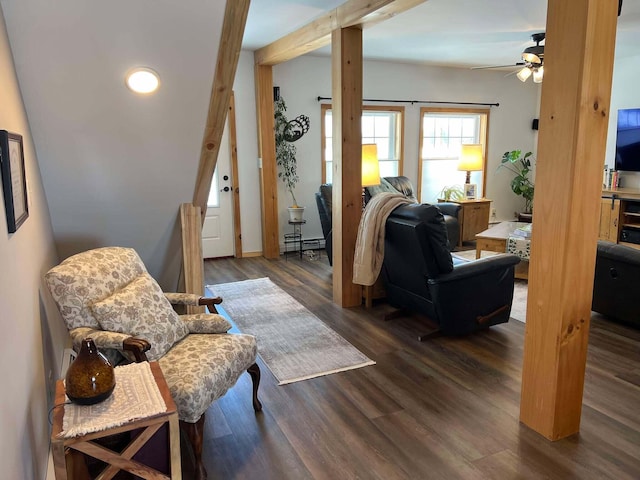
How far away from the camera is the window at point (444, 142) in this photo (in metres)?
7.05

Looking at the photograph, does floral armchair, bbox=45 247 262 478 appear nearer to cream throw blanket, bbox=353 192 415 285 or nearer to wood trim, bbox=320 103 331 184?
cream throw blanket, bbox=353 192 415 285

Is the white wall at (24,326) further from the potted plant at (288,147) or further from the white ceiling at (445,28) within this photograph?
the potted plant at (288,147)

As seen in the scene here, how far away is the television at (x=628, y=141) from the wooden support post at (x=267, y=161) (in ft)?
15.0

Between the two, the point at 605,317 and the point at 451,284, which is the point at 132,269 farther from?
the point at 605,317

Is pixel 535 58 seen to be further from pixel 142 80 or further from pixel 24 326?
pixel 24 326

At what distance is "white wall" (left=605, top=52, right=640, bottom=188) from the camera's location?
20.6 ft

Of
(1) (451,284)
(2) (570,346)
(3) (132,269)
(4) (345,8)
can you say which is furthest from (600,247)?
(3) (132,269)

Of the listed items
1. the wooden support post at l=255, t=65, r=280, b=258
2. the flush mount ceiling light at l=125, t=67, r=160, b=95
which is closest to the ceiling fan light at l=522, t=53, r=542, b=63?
the wooden support post at l=255, t=65, r=280, b=258

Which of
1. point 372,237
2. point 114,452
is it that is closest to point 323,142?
point 372,237

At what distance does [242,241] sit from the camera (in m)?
6.09

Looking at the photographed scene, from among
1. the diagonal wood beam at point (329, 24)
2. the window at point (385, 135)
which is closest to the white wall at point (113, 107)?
the diagonal wood beam at point (329, 24)

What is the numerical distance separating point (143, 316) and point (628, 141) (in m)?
6.51

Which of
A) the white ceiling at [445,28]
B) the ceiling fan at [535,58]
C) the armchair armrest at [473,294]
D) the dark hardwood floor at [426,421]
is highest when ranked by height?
the white ceiling at [445,28]

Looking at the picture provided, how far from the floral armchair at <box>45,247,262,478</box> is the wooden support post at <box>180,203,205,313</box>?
59 centimetres
